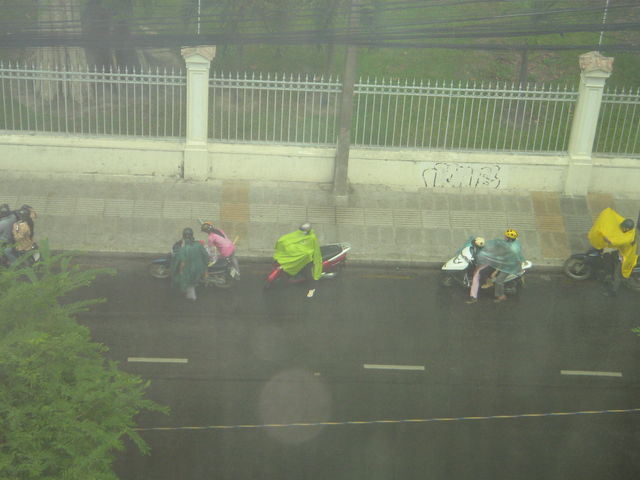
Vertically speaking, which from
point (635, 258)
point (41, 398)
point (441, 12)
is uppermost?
point (441, 12)

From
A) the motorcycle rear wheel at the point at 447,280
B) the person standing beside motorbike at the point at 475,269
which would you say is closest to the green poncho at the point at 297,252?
the motorcycle rear wheel at the point at 447,280

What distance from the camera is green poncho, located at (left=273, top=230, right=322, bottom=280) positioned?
11.6 metres

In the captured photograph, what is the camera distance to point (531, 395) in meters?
9.24

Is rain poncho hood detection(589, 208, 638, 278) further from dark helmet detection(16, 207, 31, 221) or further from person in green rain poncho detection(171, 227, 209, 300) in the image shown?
dark helmet detection(16, 207, 31, 221)

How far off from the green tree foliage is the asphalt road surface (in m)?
2.17

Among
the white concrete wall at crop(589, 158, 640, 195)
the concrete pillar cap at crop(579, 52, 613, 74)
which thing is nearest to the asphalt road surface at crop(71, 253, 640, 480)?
the white concrete wall at crop(589, 158, 640, 195)

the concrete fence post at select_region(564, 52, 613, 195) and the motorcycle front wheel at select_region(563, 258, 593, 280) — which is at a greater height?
the concrete fence post at select_region(564, 52, 613, 195)

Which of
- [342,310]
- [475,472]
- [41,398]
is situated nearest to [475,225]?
[342,310]

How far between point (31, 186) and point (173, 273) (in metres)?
4.14

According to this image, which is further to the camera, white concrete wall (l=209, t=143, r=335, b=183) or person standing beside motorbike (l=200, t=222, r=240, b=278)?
white concrete wall (l=209, t=143, r=335, b=183)

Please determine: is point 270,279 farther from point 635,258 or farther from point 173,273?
point 635,258

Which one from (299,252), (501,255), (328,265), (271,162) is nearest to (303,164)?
(271,162)

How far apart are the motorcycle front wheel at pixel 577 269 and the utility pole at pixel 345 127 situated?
3988 millimetres

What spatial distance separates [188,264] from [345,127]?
413cm
